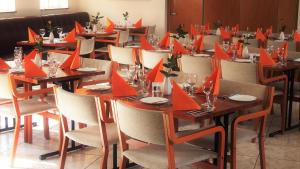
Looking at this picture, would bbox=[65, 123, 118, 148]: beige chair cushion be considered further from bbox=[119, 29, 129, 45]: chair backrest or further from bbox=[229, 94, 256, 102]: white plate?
bbox=[119, 29, 129, 45]: chair backrest

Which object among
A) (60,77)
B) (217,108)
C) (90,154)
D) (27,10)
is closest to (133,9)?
(27,10)

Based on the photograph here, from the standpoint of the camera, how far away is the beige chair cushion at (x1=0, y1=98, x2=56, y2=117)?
14.4ft

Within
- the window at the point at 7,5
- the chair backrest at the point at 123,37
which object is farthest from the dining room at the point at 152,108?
the window at the point at 7,5

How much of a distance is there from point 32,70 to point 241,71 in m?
2.03

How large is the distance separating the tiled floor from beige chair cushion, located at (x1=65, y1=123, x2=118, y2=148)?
0.59m

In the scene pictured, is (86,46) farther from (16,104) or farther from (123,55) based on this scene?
(16,104)

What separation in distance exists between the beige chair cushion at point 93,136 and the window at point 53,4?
7282mm

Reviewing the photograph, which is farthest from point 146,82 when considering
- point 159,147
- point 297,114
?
point 297,114

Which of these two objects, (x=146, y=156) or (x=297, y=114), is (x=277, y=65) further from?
(x=146, y=156)

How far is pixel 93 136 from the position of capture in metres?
3.65

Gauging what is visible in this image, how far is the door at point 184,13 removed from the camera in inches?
446

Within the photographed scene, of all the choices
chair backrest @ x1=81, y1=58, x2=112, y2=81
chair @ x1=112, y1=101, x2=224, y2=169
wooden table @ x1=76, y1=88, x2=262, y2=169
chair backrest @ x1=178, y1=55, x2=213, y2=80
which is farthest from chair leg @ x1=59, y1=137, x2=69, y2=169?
chair backrest @ x1=178, y1=55, x2=213, y2=80

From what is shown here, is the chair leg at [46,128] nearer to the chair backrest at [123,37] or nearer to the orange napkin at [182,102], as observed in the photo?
the orange napkin at [182,102]

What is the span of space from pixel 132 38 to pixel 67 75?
652 centimetres
